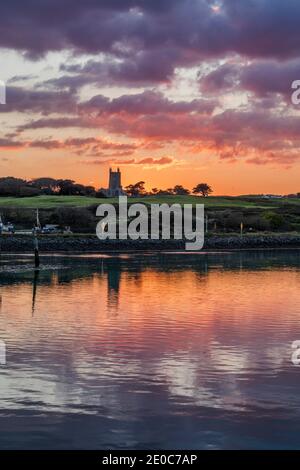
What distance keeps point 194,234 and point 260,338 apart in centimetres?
11098

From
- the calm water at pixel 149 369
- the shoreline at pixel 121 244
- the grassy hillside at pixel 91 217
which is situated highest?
the grassy hillside at pixel 91 217

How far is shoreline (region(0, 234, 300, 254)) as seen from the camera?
378ft

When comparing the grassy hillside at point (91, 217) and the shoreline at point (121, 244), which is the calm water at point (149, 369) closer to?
the shoreline at point (121, 244)

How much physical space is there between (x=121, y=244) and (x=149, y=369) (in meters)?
95.6

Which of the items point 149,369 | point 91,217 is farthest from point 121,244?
point 149,369

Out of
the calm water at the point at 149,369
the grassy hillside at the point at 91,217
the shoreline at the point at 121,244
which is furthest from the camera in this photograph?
the grassy hillside at the point at 91,217

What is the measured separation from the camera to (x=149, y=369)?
24.9 metres

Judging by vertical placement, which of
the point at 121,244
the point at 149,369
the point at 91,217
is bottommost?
the point at 149,369

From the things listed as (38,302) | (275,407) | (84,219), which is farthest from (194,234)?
(275,407)

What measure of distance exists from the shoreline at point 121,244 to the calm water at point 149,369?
2482 inches

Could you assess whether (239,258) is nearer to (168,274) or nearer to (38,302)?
(168,274)

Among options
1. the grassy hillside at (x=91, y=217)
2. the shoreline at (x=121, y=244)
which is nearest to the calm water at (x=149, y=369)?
the shoreline at (x=121, y=244)

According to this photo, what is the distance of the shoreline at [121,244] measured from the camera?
115 m

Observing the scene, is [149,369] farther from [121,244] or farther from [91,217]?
[91,217]
